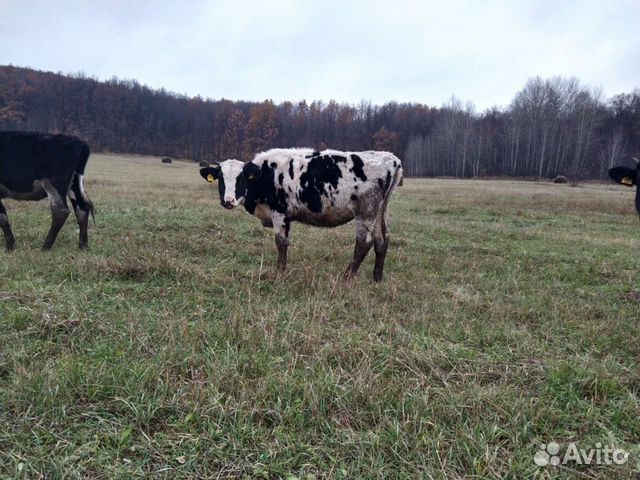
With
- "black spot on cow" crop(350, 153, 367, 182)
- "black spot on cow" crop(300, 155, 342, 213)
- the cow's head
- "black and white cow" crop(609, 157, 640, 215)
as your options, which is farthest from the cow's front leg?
"black and white cow" crop(609, 157, 640, 215)

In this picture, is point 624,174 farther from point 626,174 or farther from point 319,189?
point 319,189

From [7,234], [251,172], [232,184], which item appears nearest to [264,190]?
[251,172]

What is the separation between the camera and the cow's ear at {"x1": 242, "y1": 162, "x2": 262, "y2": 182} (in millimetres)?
6422

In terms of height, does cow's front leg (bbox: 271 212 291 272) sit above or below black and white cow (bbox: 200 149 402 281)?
below

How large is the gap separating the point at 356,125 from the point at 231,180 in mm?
103803

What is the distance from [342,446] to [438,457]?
59cm

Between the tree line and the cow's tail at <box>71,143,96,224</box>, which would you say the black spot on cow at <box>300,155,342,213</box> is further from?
the tree line

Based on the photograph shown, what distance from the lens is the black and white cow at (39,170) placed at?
22.6 feet

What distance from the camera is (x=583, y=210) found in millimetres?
19953

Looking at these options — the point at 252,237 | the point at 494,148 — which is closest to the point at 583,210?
the point at 252,237

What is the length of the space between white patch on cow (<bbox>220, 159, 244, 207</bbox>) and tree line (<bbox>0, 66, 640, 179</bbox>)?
74.3 metres

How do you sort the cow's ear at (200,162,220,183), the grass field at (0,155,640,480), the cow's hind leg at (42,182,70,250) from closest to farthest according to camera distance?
the grass field at (0,155,640,480) < the cow's hind leg at (42,182,70,250) < the cow's ear at (200,162,220,183)

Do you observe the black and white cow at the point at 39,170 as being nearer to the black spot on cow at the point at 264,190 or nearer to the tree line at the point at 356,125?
the black spot on cow at the point at 264,190

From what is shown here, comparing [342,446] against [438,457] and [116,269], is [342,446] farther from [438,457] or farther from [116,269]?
[116,269]
